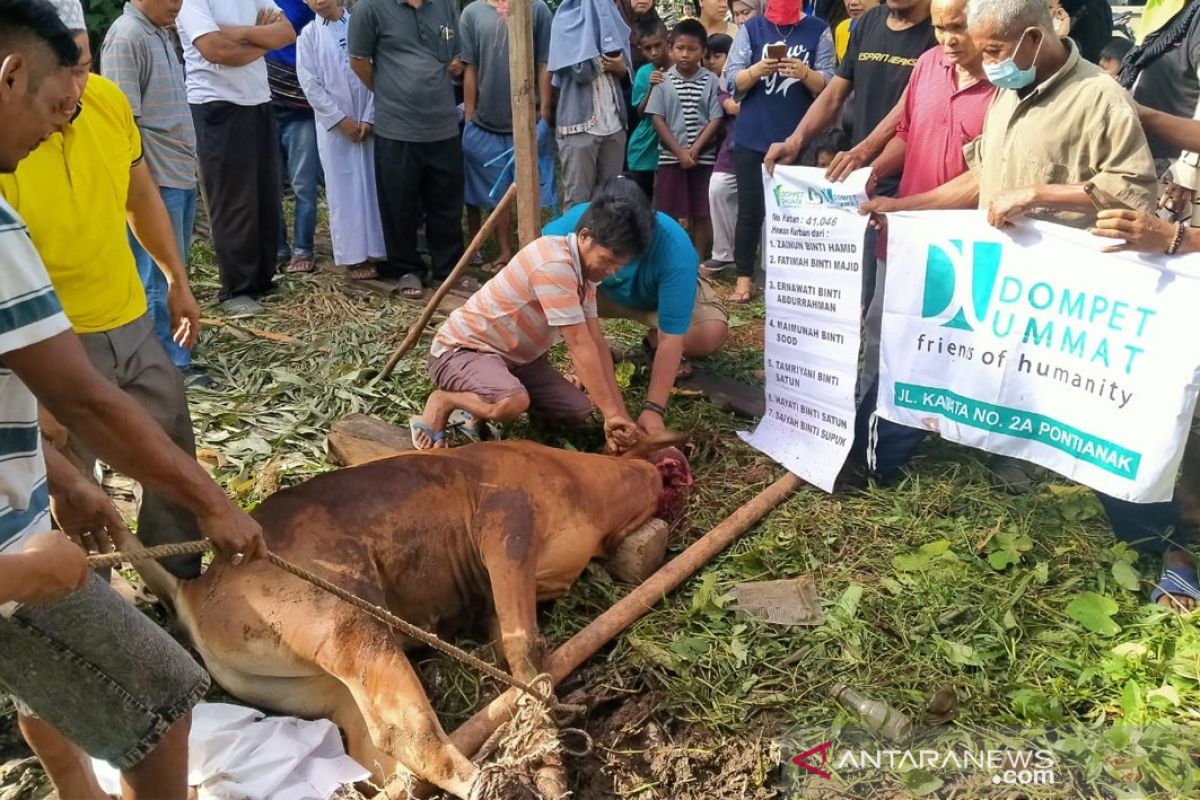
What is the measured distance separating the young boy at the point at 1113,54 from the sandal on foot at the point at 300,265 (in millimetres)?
6574

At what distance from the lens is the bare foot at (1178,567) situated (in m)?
3.37

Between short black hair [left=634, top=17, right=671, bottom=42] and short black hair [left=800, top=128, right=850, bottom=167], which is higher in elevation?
short black hair [left=634, top=17, right=671, bottom=42]

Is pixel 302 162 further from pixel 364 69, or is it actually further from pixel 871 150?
pixel 871 150

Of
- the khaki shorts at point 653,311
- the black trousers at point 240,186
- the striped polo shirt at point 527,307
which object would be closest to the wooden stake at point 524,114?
the khaki shorts at point 653,311

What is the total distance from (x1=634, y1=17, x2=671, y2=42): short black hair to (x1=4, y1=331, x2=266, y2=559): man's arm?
6746 mm

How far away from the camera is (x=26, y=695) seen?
2.04 meters

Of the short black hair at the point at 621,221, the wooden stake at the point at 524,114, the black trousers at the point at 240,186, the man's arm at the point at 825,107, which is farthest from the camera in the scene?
the black trousers at the point at 240,186

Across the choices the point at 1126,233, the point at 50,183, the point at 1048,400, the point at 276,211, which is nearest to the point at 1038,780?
the point at 1048,400

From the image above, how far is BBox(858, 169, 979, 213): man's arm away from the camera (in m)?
4.15

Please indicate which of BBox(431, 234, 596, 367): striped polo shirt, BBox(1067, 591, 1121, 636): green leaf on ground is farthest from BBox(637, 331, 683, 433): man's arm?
BBox(1067, 591, 1121, 636): green leaf on ground

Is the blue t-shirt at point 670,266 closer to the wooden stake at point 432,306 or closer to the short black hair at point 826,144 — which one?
→ the wooden stake at point 432,306

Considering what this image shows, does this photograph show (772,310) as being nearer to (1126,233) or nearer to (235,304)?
(1126,233)

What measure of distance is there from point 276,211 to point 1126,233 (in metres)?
5.83

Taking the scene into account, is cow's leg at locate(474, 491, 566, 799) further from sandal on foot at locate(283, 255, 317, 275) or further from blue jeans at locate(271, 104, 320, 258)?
blue jeans at locate(271, 104, 320, 258)
